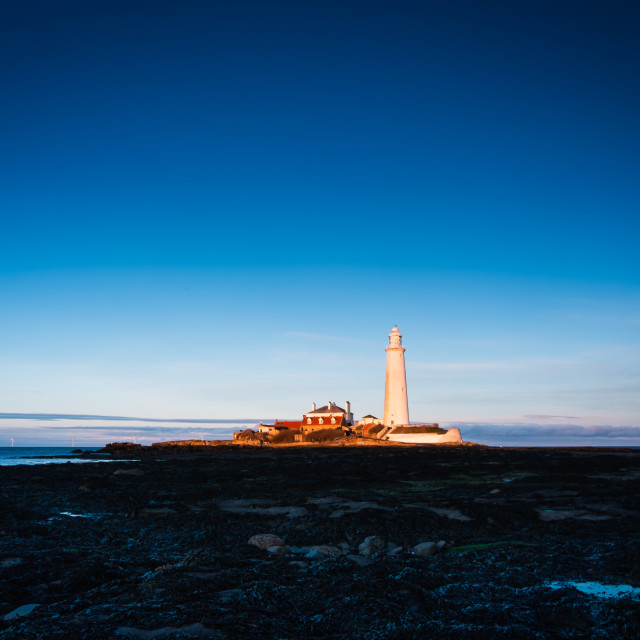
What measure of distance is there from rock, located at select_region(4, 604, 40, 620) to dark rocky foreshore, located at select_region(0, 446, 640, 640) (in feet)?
0.51

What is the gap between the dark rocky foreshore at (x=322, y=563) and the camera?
23.9 feet

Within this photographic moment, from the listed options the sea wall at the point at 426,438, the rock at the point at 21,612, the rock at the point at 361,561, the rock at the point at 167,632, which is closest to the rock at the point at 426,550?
the rock at the point at 361,561

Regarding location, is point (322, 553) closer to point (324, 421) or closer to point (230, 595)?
point (230, 595)

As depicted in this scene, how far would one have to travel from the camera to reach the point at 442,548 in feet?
42.0

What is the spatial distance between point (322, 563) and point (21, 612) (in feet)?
17.5

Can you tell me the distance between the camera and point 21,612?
26.6ft

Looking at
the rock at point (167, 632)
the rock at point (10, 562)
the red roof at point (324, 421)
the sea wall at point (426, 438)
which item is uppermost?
the rock at point (167, 632)

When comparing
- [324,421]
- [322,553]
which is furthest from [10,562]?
[324,421]

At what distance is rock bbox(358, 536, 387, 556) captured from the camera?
13.3 metres

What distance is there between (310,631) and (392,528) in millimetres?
9378

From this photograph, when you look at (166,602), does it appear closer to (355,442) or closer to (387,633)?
(387,633)

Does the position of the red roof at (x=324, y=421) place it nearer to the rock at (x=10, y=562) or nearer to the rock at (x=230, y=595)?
the rock at (x=10, y=562)

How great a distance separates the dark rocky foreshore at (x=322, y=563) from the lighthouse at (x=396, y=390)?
6250 centimetres

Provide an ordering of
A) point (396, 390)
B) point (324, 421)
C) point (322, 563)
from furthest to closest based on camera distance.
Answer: point (324, 421)
point (396, 390)
point (322, 563)
